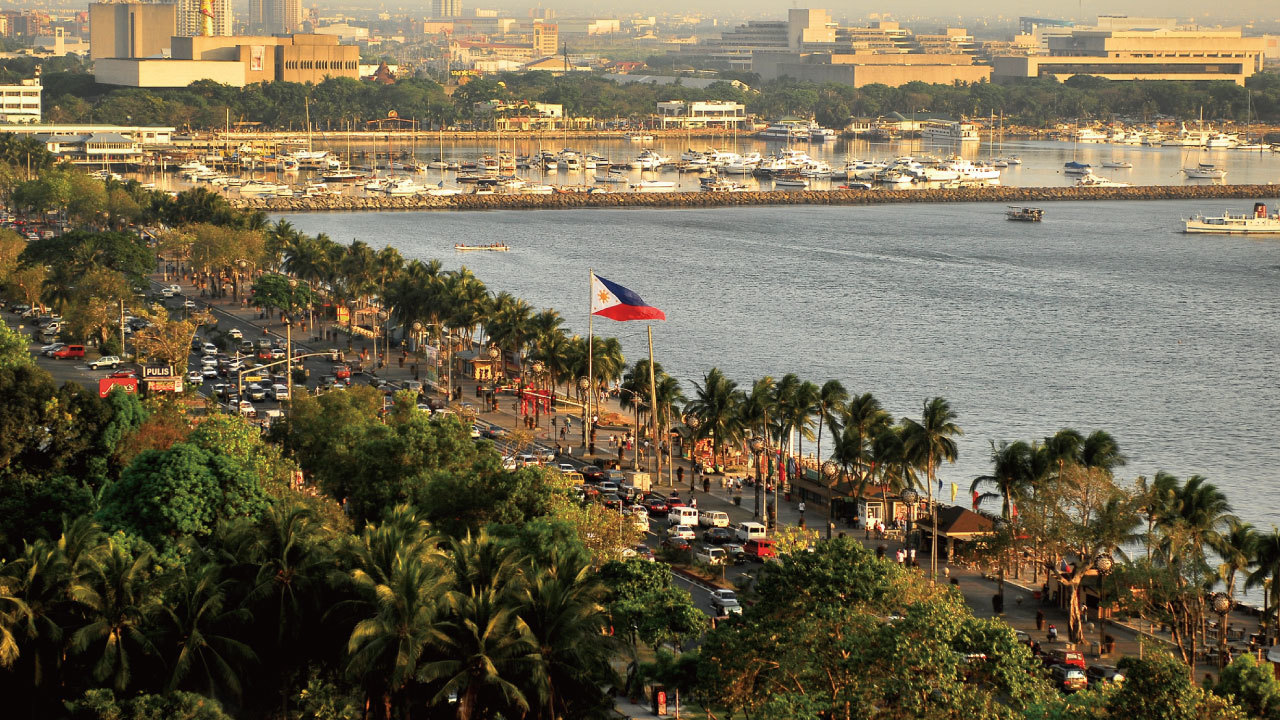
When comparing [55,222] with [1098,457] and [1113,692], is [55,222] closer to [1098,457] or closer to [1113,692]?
[1098,457]

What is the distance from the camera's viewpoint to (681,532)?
37.5 metres

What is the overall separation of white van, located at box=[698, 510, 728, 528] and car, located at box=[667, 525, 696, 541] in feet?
2.29

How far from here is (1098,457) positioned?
119ft

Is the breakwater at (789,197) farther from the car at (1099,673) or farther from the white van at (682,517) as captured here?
the car at (1099,673)

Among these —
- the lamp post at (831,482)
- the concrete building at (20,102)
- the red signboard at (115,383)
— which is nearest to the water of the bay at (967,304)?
the lamp post at (831,482)

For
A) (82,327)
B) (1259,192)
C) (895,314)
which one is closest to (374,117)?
(1259,192)

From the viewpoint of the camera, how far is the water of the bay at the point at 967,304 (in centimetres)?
5606

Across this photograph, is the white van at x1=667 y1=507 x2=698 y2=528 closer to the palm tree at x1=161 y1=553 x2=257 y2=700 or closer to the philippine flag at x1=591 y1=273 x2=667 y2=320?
the philippine flag at x1=591 y1=273 x2=667 y2=320

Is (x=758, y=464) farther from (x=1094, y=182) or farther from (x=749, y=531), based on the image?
(x=1094, y=182)

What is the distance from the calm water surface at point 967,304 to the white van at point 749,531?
33.2 feet

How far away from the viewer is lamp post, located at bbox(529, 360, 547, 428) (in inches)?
1996

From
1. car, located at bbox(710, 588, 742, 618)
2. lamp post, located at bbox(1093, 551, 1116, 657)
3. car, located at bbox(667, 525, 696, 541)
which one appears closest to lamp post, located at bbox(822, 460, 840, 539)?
car, located at bbox(667, 525, 696, 541)

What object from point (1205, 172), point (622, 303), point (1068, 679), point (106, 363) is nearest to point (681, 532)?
point (622, 303)

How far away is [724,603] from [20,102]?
513ft
